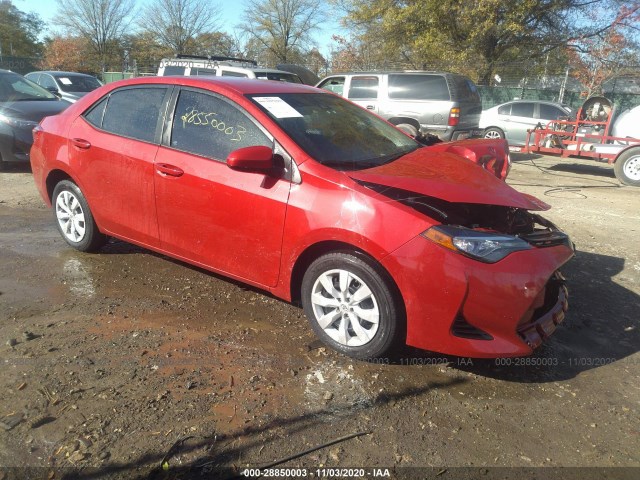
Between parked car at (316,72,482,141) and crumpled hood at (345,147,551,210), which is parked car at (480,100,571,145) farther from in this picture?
crumpled hood at (345,147,551,210)

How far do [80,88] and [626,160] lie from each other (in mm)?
13701

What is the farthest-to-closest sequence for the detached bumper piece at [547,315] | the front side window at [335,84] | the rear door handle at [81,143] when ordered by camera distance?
the front side window at [335,84] < the rear door handle at [81,143] < the detached bumper piece at [547,315]

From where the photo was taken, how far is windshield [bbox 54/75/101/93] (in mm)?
13758

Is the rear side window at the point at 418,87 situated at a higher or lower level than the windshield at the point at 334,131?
higher

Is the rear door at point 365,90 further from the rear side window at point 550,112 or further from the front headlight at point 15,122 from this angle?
the front headlight at point 15,122

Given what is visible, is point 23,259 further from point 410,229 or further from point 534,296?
point 534,296

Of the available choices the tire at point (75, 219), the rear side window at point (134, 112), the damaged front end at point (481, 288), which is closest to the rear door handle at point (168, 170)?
the rear side window at point (134, 112)

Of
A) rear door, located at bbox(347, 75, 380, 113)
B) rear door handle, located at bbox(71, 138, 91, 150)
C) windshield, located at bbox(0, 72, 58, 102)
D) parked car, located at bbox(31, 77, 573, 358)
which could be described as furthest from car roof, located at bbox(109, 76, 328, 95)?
rear door, located at bbox(347, 75, 380, 113)

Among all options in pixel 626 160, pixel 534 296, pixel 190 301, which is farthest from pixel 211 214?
pixel 626 160

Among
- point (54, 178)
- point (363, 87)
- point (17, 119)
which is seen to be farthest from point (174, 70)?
point (54, 178)

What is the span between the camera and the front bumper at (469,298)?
269cm

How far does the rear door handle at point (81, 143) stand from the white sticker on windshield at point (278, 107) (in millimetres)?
1702

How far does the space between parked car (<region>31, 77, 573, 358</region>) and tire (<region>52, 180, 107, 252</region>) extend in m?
0.08

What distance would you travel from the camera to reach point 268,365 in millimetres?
3043
